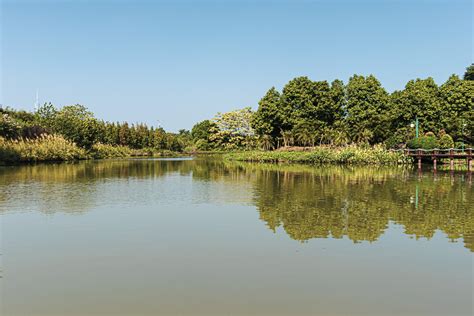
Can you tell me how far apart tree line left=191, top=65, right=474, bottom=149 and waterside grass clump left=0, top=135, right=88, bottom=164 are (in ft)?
80.9

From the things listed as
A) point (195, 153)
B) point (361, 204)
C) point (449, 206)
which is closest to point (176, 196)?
point (361, 204)

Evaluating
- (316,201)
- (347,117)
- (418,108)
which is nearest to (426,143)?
(418,108)

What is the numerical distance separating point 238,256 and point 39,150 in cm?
3998

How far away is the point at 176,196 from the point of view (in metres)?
16.5

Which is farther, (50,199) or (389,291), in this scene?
(50,199)

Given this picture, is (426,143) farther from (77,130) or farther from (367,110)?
(77,130)

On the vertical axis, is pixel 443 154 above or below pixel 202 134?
below

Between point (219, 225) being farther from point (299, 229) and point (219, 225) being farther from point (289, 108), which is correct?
point (289, 108)

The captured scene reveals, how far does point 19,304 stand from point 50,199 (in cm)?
1014

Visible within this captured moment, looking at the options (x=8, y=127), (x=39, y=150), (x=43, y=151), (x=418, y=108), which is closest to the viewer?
(x=8, y=127)

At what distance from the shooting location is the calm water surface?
5.61 meters

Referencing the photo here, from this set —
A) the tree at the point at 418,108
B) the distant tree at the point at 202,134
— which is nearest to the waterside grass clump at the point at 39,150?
the distant tree at the point at 202,134

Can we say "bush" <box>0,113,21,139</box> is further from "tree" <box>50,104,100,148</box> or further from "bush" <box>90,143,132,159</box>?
"bush" <box>90,143,132,159</box>

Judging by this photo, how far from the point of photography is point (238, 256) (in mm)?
7832
